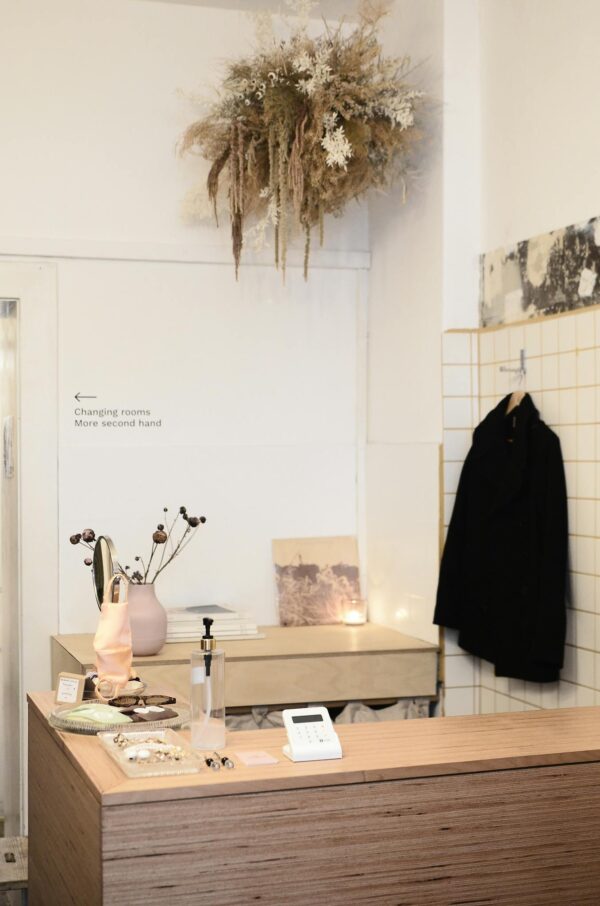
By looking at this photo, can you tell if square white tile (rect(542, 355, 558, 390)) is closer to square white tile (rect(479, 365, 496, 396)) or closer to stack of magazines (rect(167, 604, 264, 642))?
square white tile (rect(479, 365, 496, 396))

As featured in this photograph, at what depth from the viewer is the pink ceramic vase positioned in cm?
389

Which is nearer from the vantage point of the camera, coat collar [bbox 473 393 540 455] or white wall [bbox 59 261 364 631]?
coat collar [bbox 473 393 540 455]

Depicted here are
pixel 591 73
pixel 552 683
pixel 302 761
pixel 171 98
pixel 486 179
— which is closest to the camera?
pixel 302 761

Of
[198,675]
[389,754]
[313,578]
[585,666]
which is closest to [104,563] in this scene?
[198,675]

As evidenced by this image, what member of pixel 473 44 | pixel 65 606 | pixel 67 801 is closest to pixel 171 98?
pixel 473 44

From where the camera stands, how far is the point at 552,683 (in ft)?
12.0

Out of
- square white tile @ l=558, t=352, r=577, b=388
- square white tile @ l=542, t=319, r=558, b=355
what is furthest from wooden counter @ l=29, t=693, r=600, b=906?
square white tile @ l=542, t=319, r=558, b=355

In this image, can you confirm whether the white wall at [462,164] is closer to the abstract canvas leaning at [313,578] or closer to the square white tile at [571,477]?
the square white tile at [571,477]

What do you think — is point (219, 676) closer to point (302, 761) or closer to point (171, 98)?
point (302, 761)

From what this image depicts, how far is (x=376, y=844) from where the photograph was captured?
215 centimetres

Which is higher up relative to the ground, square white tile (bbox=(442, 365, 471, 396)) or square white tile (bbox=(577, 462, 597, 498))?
square white tile (bbox=(442, 365, 471, 396))

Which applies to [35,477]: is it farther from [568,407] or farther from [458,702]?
[568,407]

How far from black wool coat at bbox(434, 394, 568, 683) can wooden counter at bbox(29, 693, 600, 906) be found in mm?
1103

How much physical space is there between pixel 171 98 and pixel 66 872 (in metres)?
3.17
